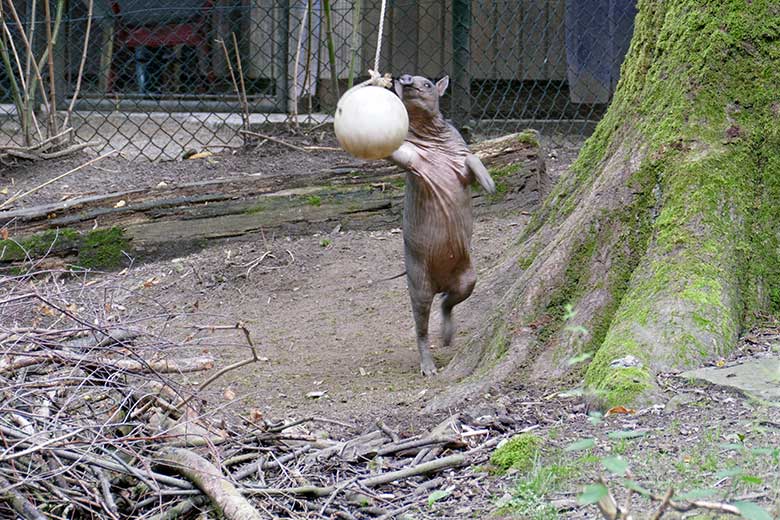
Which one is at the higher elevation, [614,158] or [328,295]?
[614,158]

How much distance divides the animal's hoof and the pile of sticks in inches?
48.3

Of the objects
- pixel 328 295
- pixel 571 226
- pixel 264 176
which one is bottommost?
pixel 328 295

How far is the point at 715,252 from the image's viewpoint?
13.5 feet

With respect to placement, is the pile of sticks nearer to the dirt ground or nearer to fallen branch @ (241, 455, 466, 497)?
fallen branch @ (241, 455, 466, 497)

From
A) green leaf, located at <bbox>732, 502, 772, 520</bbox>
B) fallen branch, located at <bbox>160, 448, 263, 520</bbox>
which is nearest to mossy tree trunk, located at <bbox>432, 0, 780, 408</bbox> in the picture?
fallen branch, located at <bbox>160, 448, 263, 520</bbox>

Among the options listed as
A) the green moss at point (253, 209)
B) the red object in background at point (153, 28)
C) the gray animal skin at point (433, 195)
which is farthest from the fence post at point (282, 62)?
the gray animal skin at point (433, 195)

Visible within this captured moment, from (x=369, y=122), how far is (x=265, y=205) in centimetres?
349

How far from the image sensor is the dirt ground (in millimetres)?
3113

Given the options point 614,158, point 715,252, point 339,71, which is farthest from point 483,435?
point 339,71

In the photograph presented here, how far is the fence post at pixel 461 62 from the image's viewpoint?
30.7 feet

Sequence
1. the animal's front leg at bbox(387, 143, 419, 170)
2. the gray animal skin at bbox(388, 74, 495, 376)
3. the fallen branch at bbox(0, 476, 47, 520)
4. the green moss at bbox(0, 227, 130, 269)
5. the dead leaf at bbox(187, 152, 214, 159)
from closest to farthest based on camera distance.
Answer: the fallen branch at bbox(0, 476, 47, 520)
the animal's front leg at bbox(387, 143, 419, 170)
the gray animal skin at bbox(388, 74, 495, 376)
the green moss at bbox(0, 227, 130, 269)
the dead leaf at bbox(187, 152, 214, 159)

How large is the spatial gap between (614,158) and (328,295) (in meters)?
2.73

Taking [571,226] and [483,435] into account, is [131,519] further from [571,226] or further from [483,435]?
[571,226]

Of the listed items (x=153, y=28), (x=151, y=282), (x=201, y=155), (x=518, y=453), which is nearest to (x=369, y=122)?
(x=518, y=453)
